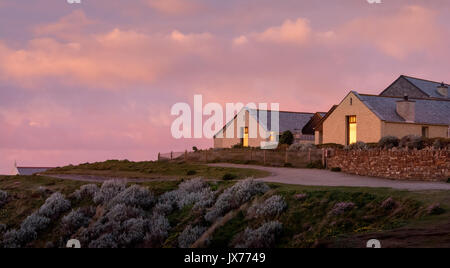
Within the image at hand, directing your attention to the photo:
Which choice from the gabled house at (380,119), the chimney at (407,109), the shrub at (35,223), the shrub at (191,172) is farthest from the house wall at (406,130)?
the shrub at (35,223)

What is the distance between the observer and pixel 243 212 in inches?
1046

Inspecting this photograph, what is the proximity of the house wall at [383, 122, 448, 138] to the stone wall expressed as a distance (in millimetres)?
11976

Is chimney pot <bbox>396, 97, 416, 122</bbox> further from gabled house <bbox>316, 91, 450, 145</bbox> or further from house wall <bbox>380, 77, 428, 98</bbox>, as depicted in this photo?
house wall <bbox>380, 77, 428, 98</bbox>

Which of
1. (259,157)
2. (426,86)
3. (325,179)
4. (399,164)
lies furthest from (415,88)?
(325,179)

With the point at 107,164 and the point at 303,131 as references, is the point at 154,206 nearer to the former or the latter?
the point at 107,164

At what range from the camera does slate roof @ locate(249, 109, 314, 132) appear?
7312 cm

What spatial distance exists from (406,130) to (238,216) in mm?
32559

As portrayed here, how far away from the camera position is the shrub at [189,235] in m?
24.8

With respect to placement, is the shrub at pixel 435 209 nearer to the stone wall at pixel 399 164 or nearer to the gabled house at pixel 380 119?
the stone wall at pixel 399 164

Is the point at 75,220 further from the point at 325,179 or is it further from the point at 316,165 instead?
the point at 316,165

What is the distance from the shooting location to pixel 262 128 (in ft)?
233

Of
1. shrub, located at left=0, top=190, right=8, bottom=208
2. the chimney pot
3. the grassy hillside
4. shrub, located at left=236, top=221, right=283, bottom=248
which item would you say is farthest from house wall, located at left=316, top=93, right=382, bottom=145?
shrub, located at left=0, top=190, right=8, bottom=208

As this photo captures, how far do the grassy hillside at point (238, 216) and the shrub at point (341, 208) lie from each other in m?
0.04
